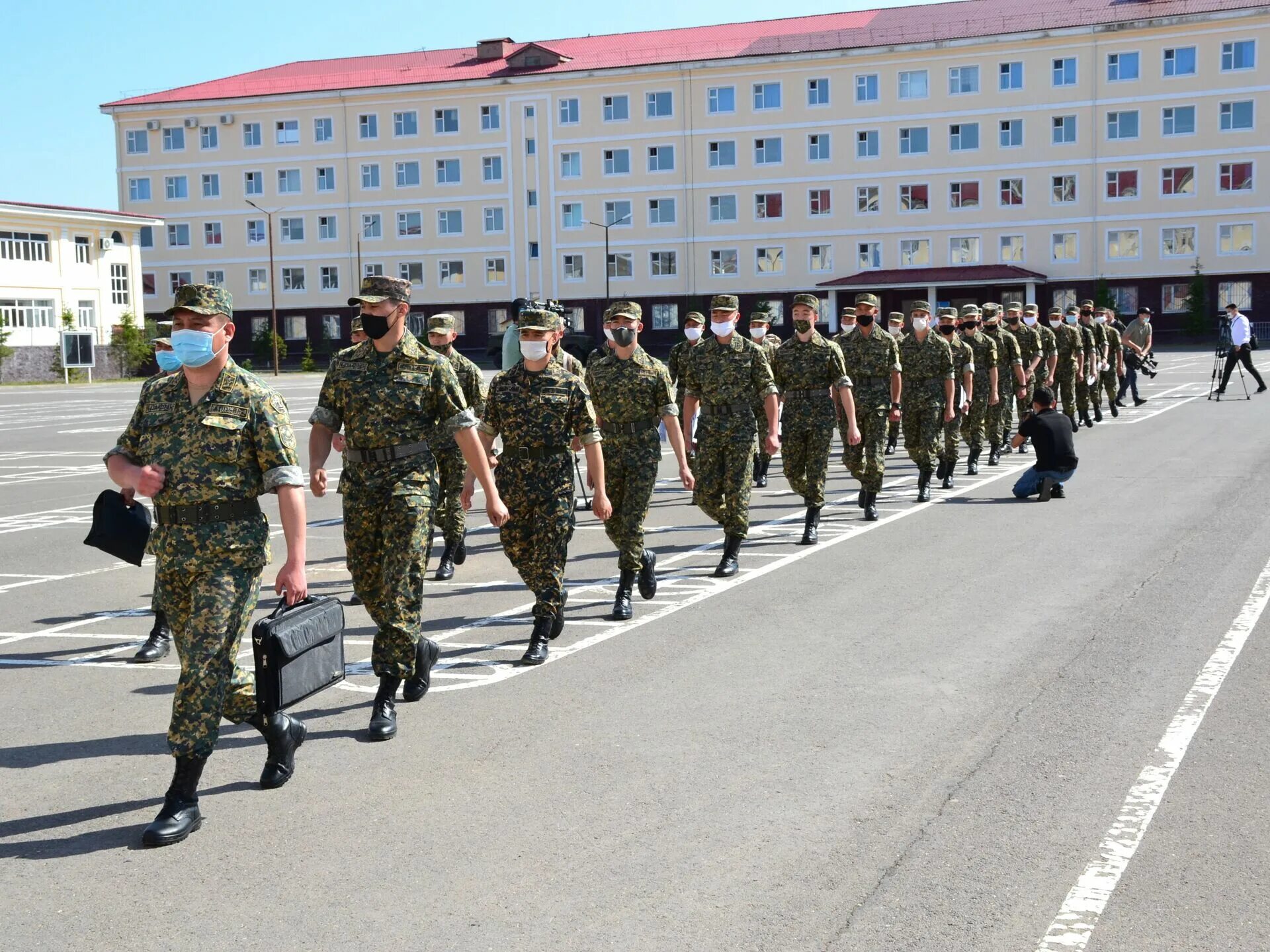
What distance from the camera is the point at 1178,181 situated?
71.1 metres

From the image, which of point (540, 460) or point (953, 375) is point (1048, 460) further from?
point (540, 460)

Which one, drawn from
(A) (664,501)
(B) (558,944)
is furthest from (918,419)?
(B) (558,944)

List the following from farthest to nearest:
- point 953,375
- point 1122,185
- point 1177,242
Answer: point 1122,185 → point 1177,242 → point 953,375

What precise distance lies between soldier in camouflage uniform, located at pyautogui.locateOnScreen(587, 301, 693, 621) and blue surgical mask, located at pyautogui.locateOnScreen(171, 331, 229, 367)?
448 centimetres

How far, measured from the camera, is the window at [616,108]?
79500mm

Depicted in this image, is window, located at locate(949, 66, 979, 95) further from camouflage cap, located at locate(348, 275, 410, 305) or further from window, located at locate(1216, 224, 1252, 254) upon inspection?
camouflage cap, located at locate(348, 275, 410, 305)

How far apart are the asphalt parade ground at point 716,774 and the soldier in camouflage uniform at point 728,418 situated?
1.77ft

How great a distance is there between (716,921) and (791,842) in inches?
31.0

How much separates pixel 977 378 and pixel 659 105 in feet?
205

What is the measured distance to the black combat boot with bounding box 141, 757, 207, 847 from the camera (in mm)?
5516

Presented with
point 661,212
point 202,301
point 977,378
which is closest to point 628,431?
point 202,301

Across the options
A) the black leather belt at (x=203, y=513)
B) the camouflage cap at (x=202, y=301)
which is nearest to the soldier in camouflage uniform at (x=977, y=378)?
the camouflage cap at (x=202, y=301)

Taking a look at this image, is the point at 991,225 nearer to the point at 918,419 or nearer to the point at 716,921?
the point at 918,419

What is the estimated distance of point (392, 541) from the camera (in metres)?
6.98
